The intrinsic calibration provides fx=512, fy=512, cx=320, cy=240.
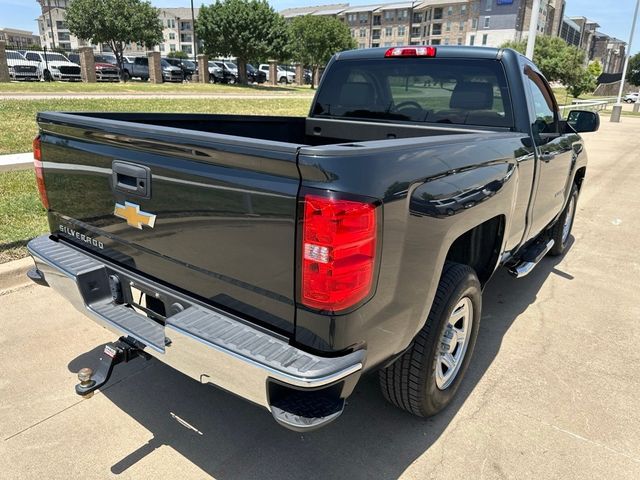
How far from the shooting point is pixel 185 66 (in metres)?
40.3

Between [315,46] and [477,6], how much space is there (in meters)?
59.2

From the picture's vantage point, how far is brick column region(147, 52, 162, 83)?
3177 centimetres

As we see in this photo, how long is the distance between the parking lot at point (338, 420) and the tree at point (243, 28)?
35.4 metres

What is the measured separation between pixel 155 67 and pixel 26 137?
25214 mm

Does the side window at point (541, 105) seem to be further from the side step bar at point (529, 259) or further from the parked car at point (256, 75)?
the parked car at point (256, 75)

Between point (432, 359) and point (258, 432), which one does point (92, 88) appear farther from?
point (432, 359)

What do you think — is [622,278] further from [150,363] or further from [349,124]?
[150,363]

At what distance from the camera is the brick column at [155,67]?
104ft

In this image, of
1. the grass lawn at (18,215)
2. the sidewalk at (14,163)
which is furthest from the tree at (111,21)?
the sidewalk at (14,163)

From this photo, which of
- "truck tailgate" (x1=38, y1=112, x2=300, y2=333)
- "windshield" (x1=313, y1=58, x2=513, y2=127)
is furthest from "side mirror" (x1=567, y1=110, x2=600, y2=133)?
"truck tailgate" (x1=38, y1=112, x2=300, y2=333)

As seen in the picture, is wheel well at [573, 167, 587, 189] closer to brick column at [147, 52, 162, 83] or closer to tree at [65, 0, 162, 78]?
brick column at [147, 52, 162, 83]

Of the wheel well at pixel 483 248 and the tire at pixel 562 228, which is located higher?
the wheel well at pixel 483 248

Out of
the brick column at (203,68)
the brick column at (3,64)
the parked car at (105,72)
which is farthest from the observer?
the brick column at (203,68)

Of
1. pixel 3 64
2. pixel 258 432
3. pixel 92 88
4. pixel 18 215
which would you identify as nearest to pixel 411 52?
pixel 258 432
